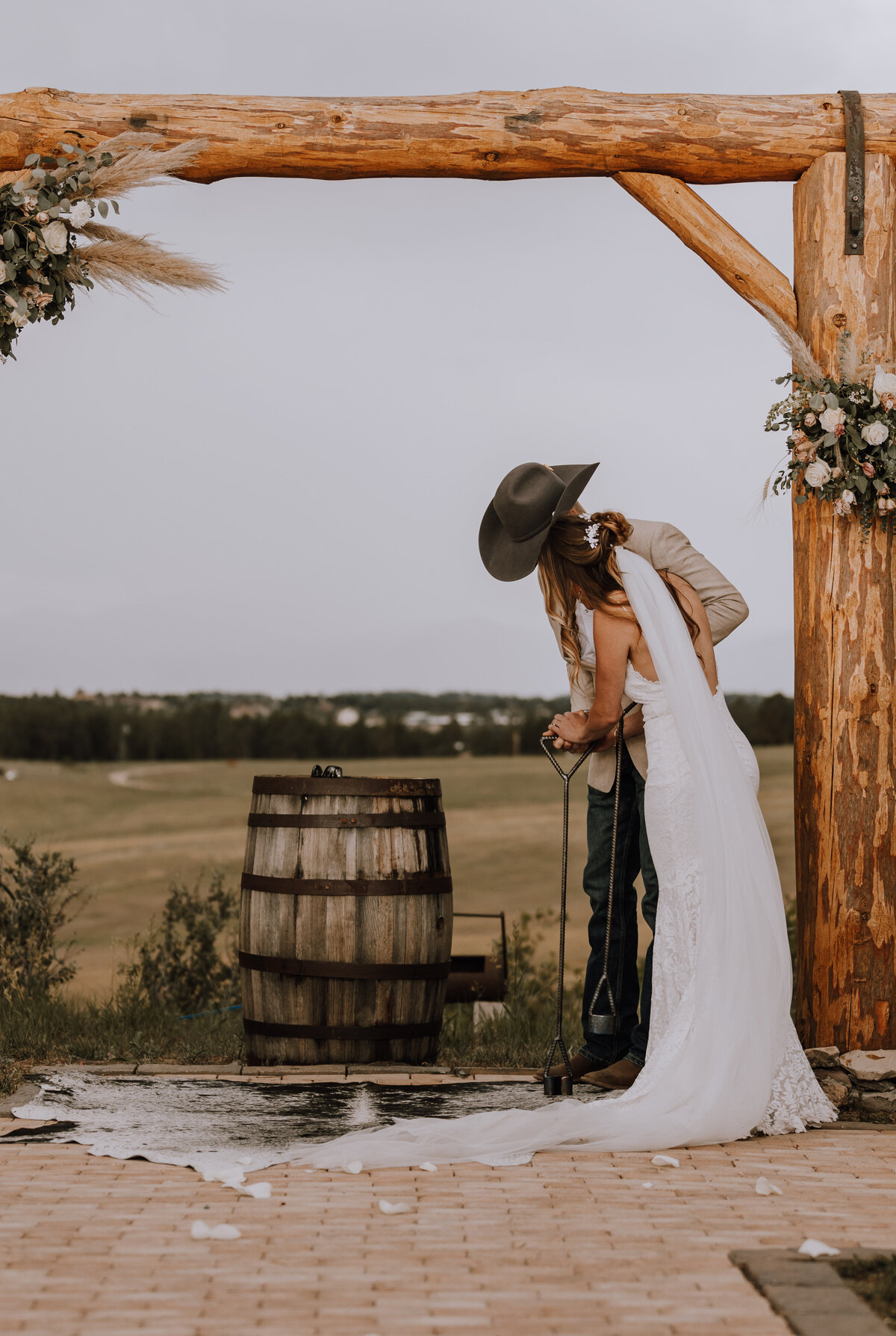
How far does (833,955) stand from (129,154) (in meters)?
3.20

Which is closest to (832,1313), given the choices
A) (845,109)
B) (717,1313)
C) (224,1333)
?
(717,1313)

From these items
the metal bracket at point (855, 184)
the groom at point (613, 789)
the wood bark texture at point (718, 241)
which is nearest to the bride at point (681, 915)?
the groom at point (613, 789)

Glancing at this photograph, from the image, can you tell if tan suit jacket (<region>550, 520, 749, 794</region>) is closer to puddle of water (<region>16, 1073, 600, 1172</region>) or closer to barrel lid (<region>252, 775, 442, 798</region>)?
barrel lid (<region>252, 775, 442, 798</region>)

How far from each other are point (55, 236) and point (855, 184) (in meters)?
2.44

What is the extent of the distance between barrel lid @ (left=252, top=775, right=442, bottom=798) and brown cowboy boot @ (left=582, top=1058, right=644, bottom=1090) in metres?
0.99

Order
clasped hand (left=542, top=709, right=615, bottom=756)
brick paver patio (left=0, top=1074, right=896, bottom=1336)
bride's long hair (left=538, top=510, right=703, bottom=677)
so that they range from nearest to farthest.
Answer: brick paver patio (left=0, top=1074, right=896, bottom=1336) < bride's long hair (left=538, top=510, right=703, bottom=677) < clasped hand (left=542, top=709, right=615, bottom=756)

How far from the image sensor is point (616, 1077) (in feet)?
12.1

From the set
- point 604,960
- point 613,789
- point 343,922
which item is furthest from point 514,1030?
point 613,789

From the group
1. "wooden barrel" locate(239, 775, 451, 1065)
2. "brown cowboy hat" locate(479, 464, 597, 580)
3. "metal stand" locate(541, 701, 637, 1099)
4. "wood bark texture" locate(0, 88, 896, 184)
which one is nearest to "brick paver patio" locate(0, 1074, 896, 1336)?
"metal stand" locate(541, 701, 637, 1099)

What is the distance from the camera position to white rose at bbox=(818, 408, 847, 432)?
3875 millimetres

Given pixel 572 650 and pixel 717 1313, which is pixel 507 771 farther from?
pixel 717 1313

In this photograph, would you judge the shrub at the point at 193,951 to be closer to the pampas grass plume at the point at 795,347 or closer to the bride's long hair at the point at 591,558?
the bride's long hair at the point at 591,558

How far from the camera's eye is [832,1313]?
2.01 meters

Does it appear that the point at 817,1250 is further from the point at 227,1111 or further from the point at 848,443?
the point at 848,443
